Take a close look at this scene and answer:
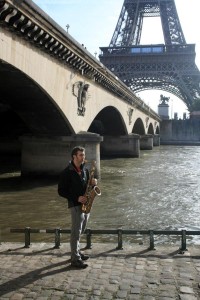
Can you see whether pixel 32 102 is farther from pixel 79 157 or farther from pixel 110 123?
pixel 110 123

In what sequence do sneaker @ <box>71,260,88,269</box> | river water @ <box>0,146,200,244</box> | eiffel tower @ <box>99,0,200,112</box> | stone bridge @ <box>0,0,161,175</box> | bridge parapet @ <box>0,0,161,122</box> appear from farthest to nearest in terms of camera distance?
eiffel tower @ <box>99,0,200,112</box>
stone bridge @ <box>0,0,161,175</box>
bridge parapet @ <box>0,0,161,122</box>
river water @ <box>0,146,200,244</box>
sneaker @ <box>71,260,88,269</box>

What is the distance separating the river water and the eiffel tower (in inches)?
2478

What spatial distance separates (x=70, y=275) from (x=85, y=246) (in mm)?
1394

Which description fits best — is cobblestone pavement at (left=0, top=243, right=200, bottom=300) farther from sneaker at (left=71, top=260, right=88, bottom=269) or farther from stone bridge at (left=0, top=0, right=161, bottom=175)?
stone bridge at (left=0, top=0, right=161, bottom=175)

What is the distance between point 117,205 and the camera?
13.1m

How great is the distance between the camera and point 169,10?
307 feet

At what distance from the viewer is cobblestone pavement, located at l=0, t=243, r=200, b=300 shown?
15.8 feet

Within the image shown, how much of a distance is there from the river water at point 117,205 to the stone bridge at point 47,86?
180 cm

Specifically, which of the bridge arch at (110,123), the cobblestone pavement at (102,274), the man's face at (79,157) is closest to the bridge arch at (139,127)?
the bridge arch at (110,123)

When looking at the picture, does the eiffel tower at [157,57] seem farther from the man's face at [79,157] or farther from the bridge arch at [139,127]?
the man's face at [79,157]

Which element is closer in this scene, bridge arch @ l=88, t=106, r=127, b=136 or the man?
the man

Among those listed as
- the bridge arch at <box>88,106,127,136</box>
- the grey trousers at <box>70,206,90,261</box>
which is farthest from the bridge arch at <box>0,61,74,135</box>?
the bridge arch at <box>88,106,127,136</box>

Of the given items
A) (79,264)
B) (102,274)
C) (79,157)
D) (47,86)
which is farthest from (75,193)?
(47,86)

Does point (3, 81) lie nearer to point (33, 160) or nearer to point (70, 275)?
point (33, 160)
